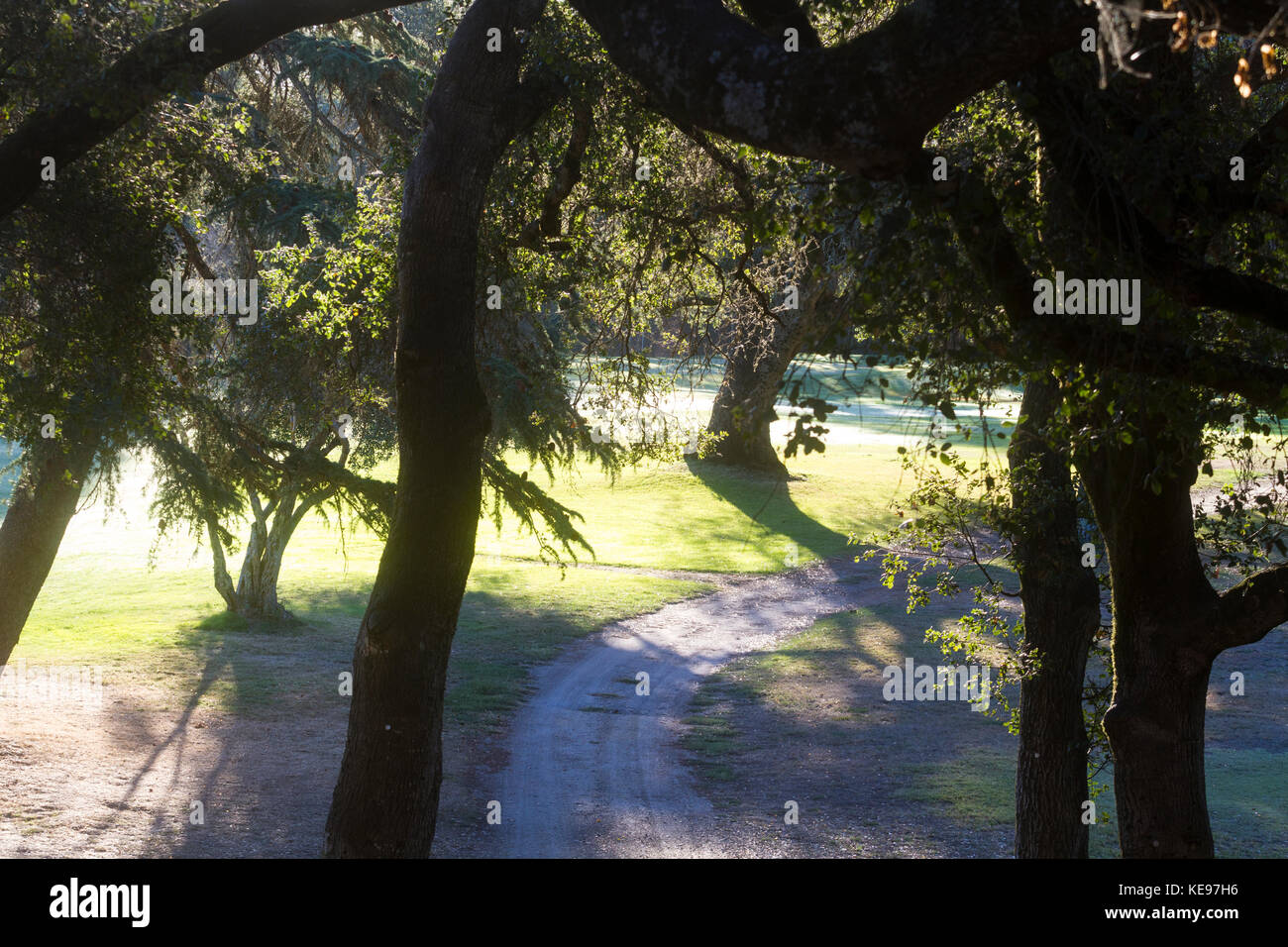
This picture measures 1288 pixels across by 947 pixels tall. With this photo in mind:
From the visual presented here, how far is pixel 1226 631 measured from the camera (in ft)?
22.4

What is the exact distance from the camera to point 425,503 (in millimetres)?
6598

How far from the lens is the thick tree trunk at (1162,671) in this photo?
7.01 m

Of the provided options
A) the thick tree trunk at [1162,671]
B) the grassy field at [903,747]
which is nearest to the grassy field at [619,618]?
the grassy field at [903,747]

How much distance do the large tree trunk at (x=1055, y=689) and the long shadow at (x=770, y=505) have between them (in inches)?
738

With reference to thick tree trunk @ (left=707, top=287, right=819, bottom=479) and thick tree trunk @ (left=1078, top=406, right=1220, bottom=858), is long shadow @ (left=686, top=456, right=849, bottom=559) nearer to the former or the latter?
thick tree trunk @ (left=707, top=287, right=819, bottom=479)

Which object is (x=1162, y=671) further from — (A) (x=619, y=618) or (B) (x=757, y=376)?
(B) (x=757, y=376)

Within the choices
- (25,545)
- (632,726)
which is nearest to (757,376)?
(632,726)

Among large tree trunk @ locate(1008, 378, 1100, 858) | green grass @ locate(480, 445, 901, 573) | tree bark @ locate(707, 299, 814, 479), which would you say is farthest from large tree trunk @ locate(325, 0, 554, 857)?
green grass @ locate(480, 445, 901, 573)

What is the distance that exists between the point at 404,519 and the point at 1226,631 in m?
4.66

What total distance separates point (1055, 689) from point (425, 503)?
18.0 feet

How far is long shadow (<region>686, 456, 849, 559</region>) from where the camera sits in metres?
31.7

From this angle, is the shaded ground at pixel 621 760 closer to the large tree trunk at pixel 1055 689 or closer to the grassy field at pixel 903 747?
the grassy field at pixel 903 747
